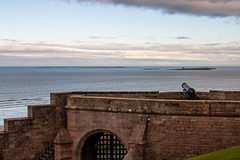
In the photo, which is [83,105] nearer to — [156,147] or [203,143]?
[156,147]

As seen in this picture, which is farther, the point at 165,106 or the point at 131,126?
the point at 131,126

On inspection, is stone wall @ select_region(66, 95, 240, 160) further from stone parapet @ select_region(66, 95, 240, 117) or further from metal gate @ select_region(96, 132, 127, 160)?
metal gate @ select_region(96, 132, 127, 160)

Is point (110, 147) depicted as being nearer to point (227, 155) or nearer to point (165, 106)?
point (165, 106)

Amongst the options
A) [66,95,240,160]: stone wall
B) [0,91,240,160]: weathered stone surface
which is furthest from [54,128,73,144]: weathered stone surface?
[66,95,240,160]: stone wall

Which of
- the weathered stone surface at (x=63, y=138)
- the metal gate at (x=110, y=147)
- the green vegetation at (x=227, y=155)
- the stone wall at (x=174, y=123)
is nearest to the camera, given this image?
the green vegetation at (x=227, y=155)

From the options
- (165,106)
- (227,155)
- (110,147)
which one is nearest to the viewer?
(227,155)

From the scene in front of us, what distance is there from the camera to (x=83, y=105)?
1525 centimetres

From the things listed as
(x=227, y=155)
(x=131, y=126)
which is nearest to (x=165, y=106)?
(x=131, y=126)

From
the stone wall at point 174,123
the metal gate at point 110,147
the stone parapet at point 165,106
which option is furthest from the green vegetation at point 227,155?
the metal gate at point 110,147

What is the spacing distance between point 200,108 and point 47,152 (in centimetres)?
926

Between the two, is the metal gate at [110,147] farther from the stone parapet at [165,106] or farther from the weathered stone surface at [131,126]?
the stone parapet at [165,106]

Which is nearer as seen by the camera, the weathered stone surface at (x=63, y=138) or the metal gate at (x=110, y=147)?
the weathered stone surface at (x=63, y=138)

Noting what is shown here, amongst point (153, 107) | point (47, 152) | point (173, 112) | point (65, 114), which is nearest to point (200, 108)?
point (173, 112)

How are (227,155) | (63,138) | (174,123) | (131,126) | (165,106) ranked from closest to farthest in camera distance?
1. (227,155)
2. (174,123)
3. (165,106)
4. (131,126)
5. (63,138)
